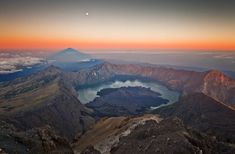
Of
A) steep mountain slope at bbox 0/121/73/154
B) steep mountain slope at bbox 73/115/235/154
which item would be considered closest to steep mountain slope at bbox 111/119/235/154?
steep mountain slope at bbox 73/115/235/154

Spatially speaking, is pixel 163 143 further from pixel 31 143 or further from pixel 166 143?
pixel 31 143

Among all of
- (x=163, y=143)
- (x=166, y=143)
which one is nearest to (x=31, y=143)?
(x=163, y=143)

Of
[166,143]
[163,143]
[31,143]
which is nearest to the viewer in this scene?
[31,143]

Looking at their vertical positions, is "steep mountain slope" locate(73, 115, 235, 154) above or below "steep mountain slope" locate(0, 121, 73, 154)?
below

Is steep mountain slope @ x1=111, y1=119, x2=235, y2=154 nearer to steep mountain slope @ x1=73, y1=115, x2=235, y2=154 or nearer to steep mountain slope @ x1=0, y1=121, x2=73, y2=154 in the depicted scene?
steep mountain slope @ x1=73, y1=115, x2=235, y2=154

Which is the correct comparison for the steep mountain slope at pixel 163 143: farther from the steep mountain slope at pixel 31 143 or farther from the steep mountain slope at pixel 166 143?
the steep mountain slope at pixel 31 143

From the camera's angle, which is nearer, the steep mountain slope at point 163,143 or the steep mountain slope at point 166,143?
the steep mountain slope at point 166,143

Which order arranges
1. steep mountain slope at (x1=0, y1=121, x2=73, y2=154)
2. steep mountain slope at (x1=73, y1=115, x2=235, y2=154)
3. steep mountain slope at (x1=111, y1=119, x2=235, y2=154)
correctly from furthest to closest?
steep mountain slope at (x1=73, y1=115, x2=235, y2=154)
steep mountain slope at (x1=111, y1=119, x2=235, y2=154)
steep mountain slope at (x1=0, y1=121, x2=73, y2=154)

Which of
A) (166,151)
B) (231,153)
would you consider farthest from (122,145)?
(231,153)

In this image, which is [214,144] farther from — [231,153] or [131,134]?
[131,134]

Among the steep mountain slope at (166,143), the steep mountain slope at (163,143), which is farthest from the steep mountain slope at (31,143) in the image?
the steep mountain slope at (166,143)

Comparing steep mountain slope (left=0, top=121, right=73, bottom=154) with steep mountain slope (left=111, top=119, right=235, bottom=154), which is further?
steep mountain slope (left=111, top=119, right=235, bottom=154)
